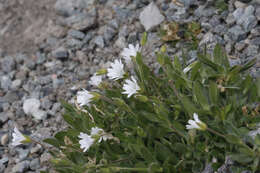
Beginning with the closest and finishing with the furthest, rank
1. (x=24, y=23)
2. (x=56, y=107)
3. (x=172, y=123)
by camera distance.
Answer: (x=172, y=123) → (x=56, y=107) → (x=24, y=23)

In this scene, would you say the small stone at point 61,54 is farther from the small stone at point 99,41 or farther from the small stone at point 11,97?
the small stone at point 11,97

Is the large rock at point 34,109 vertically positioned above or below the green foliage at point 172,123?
above

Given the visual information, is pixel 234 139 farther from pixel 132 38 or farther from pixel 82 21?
pixel 82 21

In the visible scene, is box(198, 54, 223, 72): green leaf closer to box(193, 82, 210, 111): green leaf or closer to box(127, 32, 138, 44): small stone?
box(193, 82, 210, 111): green leaf

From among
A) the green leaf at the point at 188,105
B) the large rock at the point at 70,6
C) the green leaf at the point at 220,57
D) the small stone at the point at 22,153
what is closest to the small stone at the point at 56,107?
the small stone at the point at 22,153

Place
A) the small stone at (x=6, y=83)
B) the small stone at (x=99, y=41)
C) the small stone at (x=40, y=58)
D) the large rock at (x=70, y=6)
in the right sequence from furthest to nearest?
the large rock at (x=70, y=6) → the small stone at (x=40, y=58) → the small stone at (x=6, y=83) → the small stone at (x=99, y=41)

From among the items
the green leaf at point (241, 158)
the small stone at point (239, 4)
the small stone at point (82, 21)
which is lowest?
the green leaf at point (241, 158)

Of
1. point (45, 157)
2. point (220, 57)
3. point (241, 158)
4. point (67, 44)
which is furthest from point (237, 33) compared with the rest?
A: point (45, 157)
